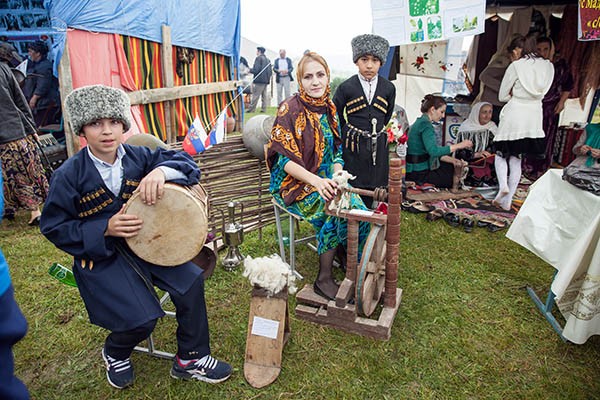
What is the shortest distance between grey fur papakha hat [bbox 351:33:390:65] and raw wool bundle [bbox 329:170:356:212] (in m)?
1.37

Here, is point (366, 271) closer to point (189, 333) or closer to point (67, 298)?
point (189, 333)

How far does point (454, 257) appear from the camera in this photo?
3.97 m

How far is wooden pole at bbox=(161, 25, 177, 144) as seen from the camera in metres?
7.30

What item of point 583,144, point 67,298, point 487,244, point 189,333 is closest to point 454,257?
point 487,244

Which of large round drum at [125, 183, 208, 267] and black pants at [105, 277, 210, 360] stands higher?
large round drum at [125, 183, 208, 267]

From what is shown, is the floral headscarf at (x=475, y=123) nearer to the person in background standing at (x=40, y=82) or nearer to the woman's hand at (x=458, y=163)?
the woman's hand at (x=458, y=163)

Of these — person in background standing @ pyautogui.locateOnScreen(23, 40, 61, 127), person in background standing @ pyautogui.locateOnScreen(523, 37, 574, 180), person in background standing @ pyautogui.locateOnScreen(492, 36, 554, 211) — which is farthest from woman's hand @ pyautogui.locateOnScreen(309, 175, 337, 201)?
person in background standing @ pyautogui.locateOnScreen(23, 40, 61, 127)

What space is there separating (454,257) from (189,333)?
263cm

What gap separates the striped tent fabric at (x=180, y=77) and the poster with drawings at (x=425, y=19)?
2318mm

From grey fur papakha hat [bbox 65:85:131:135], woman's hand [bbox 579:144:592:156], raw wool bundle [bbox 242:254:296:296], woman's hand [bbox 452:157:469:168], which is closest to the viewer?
grey fur papakha hat [bbox 65:85:131:135]

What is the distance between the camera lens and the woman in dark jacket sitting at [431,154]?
5.34 metres

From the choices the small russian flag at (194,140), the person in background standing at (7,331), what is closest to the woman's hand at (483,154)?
the small russian flag at (194,140)

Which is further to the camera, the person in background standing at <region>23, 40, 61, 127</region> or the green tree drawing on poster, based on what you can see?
the person in background standing at <region>23, 40, 61, 127</region>

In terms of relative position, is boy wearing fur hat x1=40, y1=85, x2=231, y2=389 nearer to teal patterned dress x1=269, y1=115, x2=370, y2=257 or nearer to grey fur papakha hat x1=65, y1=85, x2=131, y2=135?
grey fur papakha hat x1=65, y1=85, x2=131, y2=135
